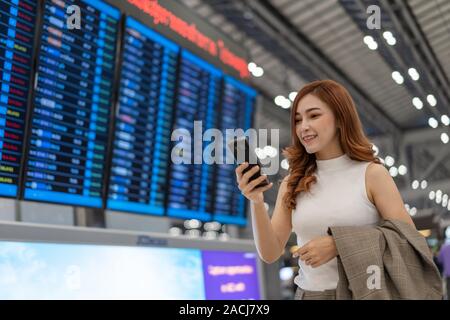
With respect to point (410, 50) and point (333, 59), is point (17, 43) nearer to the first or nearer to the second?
point (410, 50)

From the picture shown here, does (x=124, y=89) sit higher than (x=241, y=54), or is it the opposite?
(x=241, y=54)

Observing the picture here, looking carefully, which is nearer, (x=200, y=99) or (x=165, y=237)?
(x=165, y=237)

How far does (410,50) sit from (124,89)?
3.31 m

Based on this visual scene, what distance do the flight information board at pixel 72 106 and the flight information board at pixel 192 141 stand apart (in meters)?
0.72

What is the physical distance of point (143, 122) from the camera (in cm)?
324

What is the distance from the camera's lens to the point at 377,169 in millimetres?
1271

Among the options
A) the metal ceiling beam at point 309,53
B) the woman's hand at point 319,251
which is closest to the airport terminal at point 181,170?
the woman's hand at point 319,251

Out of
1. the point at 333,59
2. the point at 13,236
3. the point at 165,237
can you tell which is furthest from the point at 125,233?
the point at 333,59

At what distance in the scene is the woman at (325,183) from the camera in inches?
48.6

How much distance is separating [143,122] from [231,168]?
1.16m

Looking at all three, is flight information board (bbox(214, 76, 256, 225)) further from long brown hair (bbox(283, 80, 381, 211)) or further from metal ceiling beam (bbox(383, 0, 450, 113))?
long brown hair (bbox(283, 80, 381, 211))

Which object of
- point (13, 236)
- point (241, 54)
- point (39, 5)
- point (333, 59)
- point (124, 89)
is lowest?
point (13, 236)

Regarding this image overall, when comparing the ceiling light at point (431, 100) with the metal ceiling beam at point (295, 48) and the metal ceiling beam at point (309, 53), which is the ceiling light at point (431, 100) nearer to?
the metal ceiling beam at point (295, 48)

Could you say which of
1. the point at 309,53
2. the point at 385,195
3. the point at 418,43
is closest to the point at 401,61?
the point at 418,43
